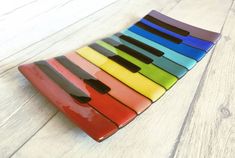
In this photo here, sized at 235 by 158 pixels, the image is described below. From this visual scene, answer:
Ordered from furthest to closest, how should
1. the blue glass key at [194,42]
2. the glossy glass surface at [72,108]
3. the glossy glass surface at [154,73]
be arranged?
the blue glass key at [194,42], the glossy glass surface at [154,73], the glossy glass surface at [72,108]

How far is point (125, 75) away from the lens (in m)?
0.52

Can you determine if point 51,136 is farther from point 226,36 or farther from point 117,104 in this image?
point 226,36

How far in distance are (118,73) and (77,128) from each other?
0.14 m

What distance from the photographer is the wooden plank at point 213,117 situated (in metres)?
0.42

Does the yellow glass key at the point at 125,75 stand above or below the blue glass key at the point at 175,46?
below

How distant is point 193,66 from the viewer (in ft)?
1.86

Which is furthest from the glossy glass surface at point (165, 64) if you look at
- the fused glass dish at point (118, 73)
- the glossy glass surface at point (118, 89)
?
the glossy glass surface at point (118, 89)

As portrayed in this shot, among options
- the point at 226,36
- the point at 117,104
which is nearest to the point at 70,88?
the point at 117,104

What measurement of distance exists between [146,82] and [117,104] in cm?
8

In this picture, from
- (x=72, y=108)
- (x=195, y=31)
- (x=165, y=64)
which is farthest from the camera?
(x=195, y=31)

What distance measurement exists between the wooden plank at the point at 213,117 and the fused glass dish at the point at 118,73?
0.16 ft

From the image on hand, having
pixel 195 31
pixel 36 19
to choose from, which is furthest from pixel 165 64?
pixel 36 19

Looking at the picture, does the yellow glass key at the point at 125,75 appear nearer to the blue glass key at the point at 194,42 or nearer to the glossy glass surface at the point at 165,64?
the glossy glass surface at the point at 165,64

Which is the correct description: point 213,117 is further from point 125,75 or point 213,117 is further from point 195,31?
point 195,31
